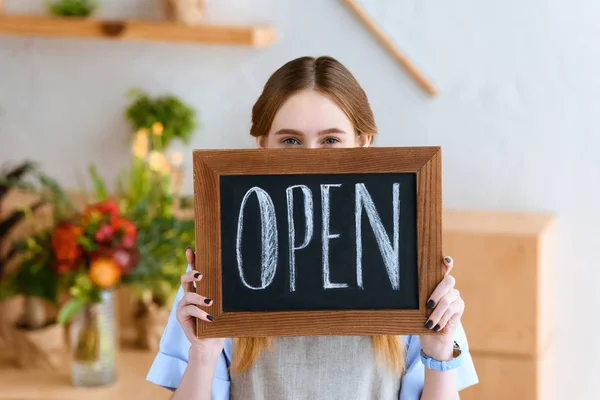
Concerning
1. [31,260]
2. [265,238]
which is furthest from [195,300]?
[31,260]

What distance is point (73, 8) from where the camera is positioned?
8.17 feet

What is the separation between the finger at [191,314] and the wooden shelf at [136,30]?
124 cm

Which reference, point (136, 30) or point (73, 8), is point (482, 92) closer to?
point (136, 30)

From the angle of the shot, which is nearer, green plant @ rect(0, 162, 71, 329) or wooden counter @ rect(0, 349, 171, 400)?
wooden counter @ rect(0, 349, 171, 400)

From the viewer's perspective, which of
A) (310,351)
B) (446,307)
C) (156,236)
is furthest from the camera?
(156,236)

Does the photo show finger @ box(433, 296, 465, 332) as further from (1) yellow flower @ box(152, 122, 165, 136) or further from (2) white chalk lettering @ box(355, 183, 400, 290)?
(1) yellow flower @ box(152, 122, 165, 136)

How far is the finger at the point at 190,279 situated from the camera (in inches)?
45.9

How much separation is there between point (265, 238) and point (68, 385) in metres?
1.18

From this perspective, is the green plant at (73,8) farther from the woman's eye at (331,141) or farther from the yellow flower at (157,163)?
the woman's eye at (331,141)

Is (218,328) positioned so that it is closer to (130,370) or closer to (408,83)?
(130,370)

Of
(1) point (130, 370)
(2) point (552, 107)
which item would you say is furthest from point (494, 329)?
(1) point (130, 370)

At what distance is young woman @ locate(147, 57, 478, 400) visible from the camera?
4.00 ft

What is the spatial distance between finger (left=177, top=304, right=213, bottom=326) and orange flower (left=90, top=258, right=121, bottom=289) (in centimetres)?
91

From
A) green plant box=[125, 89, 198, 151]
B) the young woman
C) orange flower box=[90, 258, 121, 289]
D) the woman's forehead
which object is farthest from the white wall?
the woman's forehead
